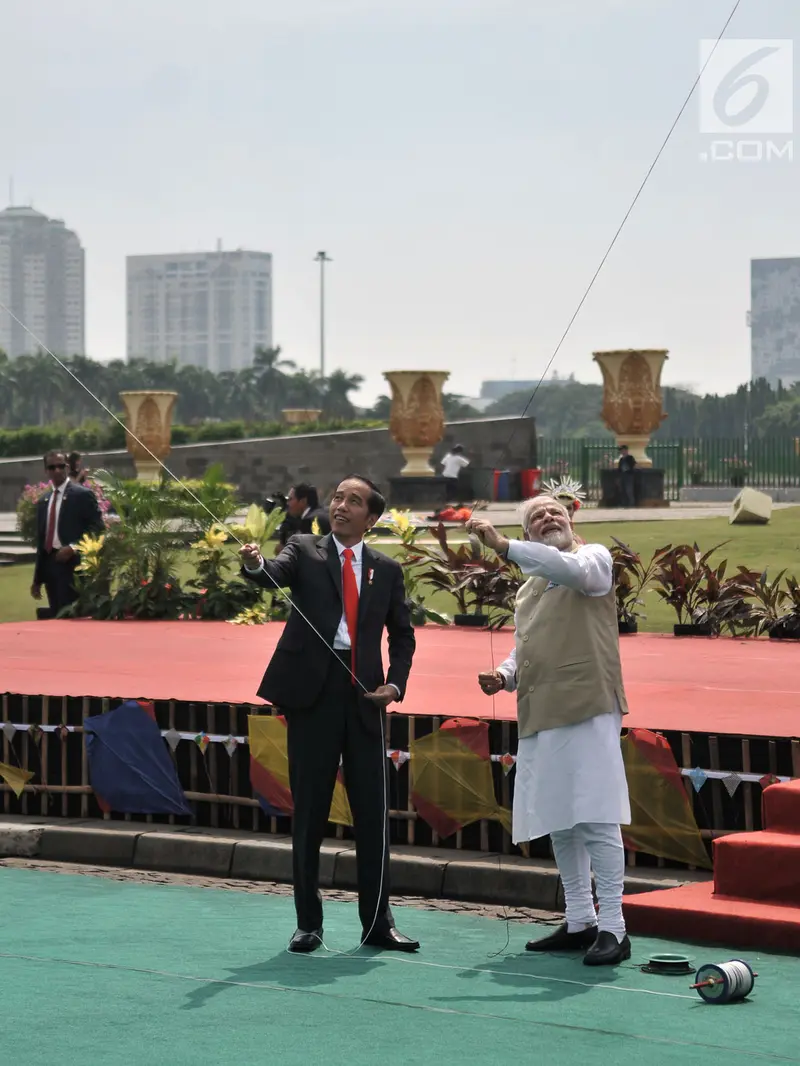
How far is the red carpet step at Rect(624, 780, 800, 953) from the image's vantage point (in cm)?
622

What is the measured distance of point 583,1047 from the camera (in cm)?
478

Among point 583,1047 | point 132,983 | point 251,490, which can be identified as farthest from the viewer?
point 251,490

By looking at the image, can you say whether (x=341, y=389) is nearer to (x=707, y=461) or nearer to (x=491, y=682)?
(x=707, y=461)

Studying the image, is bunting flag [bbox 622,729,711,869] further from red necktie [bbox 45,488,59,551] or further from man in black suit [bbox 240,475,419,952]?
red necktie [bbox 45,488,59,551]

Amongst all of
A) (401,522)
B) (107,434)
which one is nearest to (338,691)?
(401,522)

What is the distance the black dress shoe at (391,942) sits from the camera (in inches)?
239

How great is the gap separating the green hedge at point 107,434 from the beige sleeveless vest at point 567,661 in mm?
36278

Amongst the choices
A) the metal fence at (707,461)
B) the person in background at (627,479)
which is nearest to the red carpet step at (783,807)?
the person in background at (627,479)

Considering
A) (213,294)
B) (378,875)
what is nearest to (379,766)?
(378,875)

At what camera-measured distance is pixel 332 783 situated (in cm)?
621

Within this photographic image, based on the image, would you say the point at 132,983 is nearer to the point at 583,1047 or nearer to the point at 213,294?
the point at 583,1047

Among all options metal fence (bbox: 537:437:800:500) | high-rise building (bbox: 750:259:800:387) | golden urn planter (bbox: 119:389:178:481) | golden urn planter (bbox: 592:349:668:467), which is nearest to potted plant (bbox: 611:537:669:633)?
golden urn planter (bbox: 592:349:668:467)

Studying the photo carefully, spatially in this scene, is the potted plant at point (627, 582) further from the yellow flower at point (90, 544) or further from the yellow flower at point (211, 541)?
the yellow flower at point (90, 544)

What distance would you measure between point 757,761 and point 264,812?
2.41 meters
